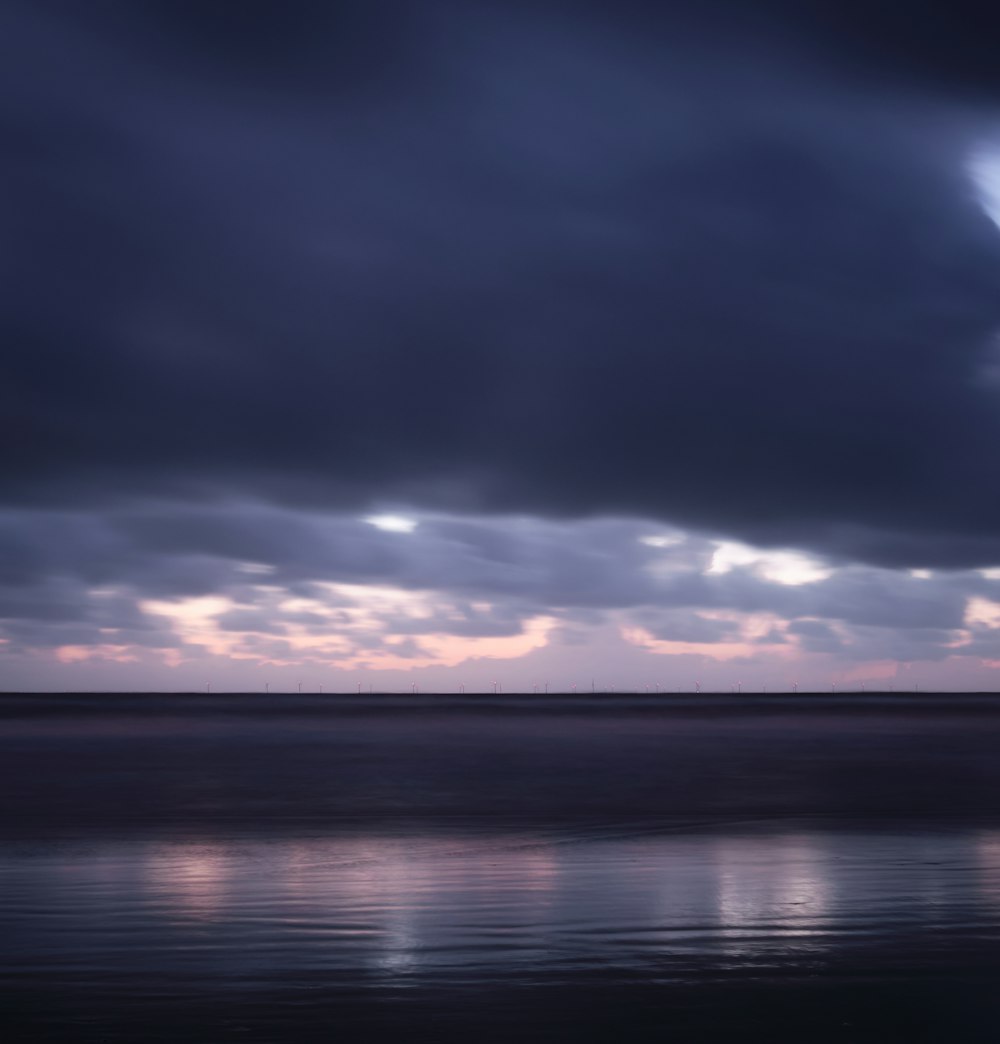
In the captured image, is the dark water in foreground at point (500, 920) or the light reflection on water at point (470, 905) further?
the light reflection on water at point (470, 905)

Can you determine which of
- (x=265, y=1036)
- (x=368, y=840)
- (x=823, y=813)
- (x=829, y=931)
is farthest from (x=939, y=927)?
(x=823, y=813)

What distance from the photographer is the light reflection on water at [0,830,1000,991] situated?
13.7 m

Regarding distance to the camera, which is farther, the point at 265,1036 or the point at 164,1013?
the point at 164,1013

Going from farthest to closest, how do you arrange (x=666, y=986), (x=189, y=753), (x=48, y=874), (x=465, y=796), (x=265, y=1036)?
(x=189, y=753) < (x=465, y=796) < (x=48, y=874) < (x=666, y=986) < (x=265, y=1036)

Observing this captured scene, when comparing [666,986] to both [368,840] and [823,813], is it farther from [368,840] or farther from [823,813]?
[823,813]

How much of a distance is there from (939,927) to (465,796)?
26802 mm

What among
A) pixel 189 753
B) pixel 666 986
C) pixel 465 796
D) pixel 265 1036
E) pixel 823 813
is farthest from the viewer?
pixel 189 753

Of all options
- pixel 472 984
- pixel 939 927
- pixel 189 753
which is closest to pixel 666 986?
pixel 472 984

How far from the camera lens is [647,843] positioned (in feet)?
84.0

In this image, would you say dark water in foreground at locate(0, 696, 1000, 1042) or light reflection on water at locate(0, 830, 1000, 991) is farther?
light reflection on water at locate(0, 830, 1000, 991)

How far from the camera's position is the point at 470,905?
17312 millimetres

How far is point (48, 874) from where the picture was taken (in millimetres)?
20375

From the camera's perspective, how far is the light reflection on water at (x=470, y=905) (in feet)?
44.9

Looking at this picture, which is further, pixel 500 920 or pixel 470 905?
pixel 470 905
